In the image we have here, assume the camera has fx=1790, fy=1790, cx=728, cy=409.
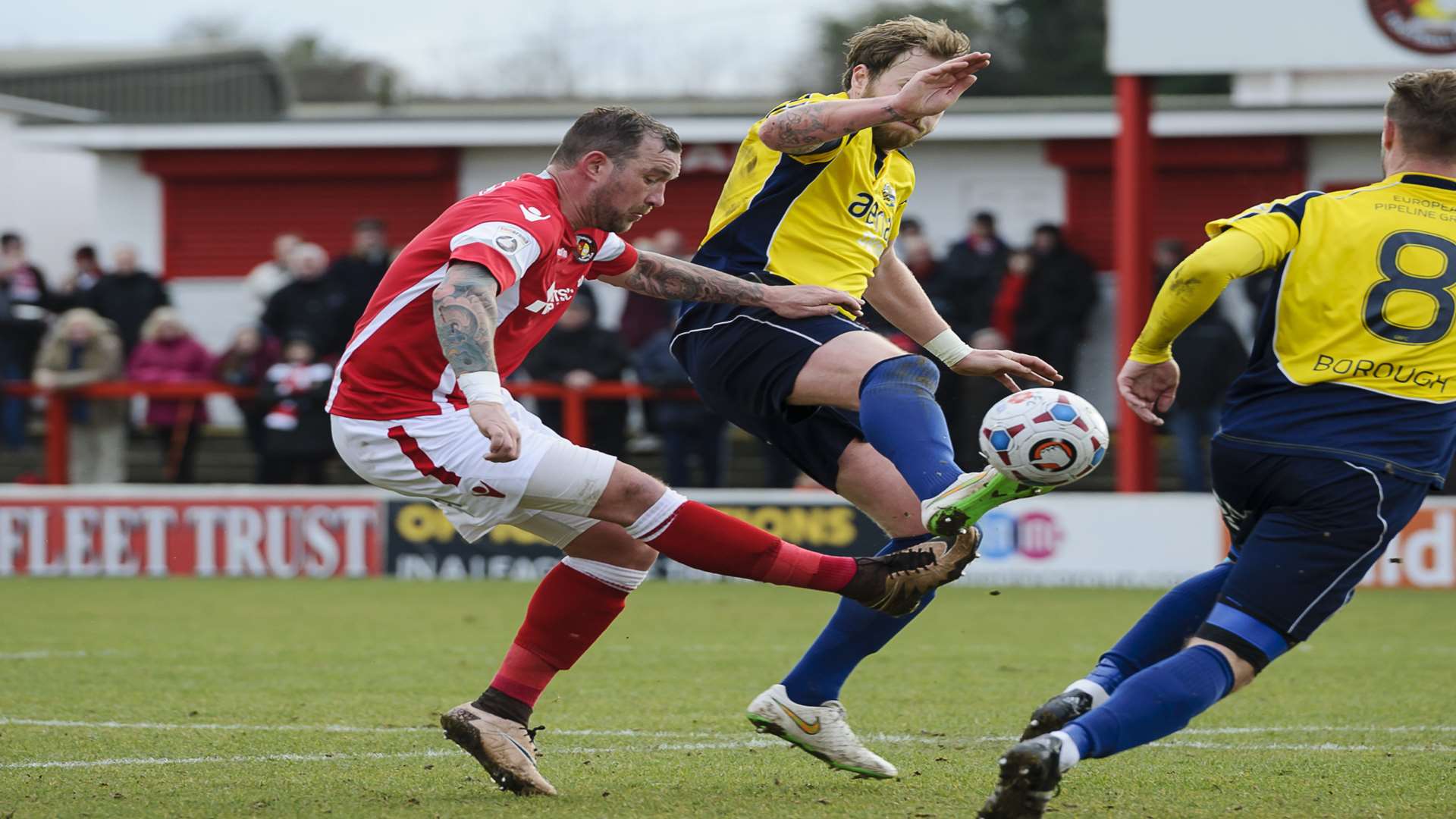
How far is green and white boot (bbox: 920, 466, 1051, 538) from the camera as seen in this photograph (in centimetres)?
447

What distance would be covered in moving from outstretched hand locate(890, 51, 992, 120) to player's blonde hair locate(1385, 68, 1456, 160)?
103cm

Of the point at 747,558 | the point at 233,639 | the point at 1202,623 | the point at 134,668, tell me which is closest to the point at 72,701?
the point at 134,668

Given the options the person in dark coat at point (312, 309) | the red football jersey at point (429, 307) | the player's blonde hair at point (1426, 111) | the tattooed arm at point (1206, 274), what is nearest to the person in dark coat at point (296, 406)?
the person in dark coat at point (312, 309)

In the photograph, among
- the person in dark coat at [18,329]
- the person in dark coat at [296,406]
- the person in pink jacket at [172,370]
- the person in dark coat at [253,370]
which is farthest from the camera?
the person in dark coat at [18,329]

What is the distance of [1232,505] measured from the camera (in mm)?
4445

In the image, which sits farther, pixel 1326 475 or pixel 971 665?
pixel 971 665

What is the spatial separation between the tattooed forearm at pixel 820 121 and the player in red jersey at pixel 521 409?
0.30 meters

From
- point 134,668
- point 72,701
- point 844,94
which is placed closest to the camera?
point 844,94

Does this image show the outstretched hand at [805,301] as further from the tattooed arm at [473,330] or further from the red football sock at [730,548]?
the tattooed arm at [473,330]

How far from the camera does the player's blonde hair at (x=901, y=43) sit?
5211mm

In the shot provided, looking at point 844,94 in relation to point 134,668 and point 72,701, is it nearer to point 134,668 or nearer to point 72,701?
point 72,701

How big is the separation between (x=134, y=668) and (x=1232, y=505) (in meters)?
5.09

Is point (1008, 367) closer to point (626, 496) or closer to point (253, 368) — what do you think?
point (626, 496)

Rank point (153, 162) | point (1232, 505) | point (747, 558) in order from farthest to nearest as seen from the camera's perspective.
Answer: point (153, 162)
point (747, 558)
point (1232, 505)
